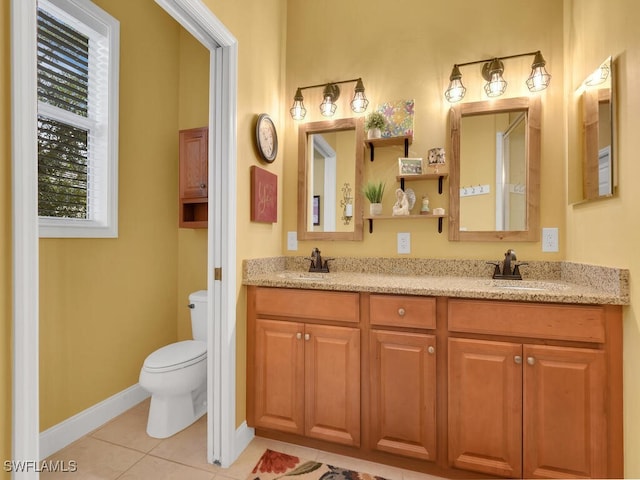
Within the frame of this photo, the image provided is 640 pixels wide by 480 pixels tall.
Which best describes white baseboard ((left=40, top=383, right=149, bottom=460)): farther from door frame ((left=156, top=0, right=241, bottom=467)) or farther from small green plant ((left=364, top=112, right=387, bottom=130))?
small green plant ((left=364, top=112, right=387, bottom=130))

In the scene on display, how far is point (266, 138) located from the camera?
2.01 m

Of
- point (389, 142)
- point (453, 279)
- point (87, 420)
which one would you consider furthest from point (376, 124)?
point (87, 420)

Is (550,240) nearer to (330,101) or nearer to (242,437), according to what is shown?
(330,101)

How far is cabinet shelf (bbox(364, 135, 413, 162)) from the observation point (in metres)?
2.04

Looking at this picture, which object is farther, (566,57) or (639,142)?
(566,57)

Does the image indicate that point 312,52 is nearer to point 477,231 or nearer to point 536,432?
point 477,231

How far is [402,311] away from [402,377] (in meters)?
0.33

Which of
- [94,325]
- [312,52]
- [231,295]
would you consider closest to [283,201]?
[231,295]

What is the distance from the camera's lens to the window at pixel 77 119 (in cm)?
180

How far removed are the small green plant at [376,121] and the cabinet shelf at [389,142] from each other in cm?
9

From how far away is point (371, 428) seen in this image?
1.60 meters

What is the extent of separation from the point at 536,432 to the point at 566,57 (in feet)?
6.70
